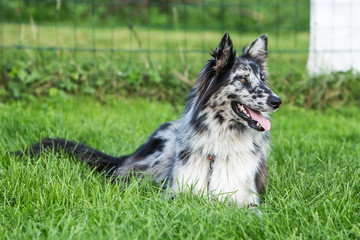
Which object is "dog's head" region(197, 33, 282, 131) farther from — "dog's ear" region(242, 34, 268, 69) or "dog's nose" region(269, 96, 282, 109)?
"dog's ear" region(242, 34, 268, 69)

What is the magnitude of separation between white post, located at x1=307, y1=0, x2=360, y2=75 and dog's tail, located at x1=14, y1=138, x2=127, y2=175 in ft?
14.1

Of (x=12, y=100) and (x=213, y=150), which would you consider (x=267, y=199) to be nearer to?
(x=213, y=150)

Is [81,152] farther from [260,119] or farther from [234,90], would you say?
[260,119]

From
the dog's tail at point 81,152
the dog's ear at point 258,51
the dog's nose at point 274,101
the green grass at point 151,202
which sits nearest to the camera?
the green grass at point 151,202

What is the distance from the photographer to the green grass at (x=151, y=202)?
2520mm

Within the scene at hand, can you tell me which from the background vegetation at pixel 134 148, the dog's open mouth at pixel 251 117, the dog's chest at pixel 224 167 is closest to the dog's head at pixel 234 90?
the dog's open mouth at pixel 251 117

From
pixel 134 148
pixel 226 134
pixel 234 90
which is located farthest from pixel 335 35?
pixel 226 134

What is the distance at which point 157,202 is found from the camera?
2.94 m

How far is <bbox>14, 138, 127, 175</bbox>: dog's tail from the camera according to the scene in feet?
12.1

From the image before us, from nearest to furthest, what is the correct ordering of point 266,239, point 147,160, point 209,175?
point 266,239, point 209,175, point 147,160

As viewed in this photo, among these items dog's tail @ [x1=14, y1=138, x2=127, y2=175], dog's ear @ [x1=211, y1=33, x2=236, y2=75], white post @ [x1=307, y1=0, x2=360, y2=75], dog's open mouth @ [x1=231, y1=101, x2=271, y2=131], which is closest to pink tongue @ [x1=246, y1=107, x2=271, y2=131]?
dog's open mouth @ [x1=231, y1=101, x2=271, y2=131]

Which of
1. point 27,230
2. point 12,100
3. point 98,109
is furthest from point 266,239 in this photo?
point 12,100

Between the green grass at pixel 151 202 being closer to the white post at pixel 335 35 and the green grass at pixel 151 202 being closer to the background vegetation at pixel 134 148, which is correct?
the background vegetation at pixel 134 148

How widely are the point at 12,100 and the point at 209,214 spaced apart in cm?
425
